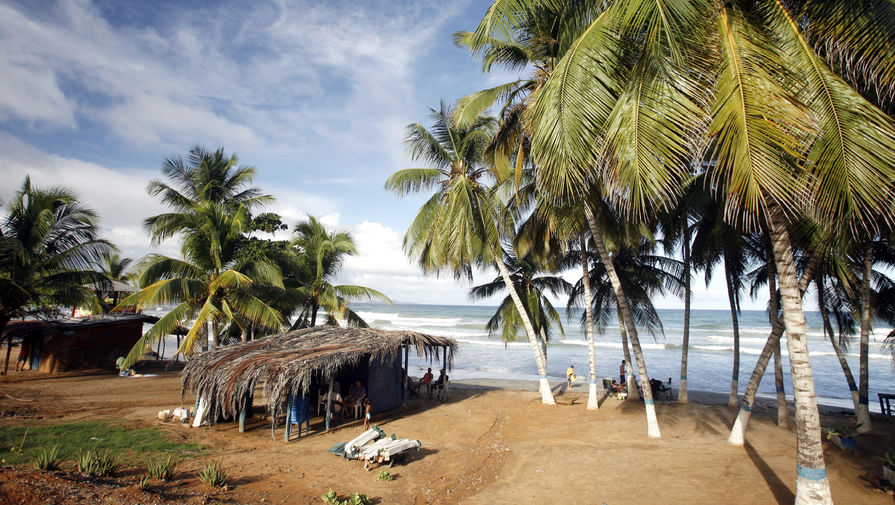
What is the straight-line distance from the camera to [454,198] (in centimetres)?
1271

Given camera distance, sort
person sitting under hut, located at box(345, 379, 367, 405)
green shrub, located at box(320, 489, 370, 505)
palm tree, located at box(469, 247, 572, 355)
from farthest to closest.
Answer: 1. palm tree, located at box(469, 247, 572, 355)
2. person sitting under hut, located at box(345, 379, 367, 405)
3. green shrub, located at box(320, 489, 370, 505)

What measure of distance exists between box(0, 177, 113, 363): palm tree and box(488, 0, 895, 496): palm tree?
14.5m

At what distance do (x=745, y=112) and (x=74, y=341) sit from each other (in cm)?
2305

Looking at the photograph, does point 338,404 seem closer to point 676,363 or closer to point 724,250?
point 724,250

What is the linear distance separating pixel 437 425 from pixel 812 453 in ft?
26.6

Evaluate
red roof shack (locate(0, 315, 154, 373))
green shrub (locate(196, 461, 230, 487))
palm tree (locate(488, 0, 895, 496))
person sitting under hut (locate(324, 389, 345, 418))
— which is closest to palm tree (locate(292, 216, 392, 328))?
person sitting under hut (locate(324, 389, 345, 418))

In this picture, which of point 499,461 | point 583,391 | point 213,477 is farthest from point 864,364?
point 213,477

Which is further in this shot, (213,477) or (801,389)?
(213,477)

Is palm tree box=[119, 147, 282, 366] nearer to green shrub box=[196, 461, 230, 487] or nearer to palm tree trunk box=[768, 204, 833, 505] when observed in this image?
green shrub box=[196, 461, 230, 487]

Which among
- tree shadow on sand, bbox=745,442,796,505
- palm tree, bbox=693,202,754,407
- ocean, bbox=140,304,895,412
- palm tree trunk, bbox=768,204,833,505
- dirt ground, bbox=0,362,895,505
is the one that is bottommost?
ocean, bbox=140,304,895,412

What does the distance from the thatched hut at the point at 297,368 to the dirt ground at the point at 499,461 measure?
Result: 71cm

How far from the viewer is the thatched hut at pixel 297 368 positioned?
962cm

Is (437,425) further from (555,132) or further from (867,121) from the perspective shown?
(867,121)

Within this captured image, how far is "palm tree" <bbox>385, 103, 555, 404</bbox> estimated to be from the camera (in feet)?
42.7
